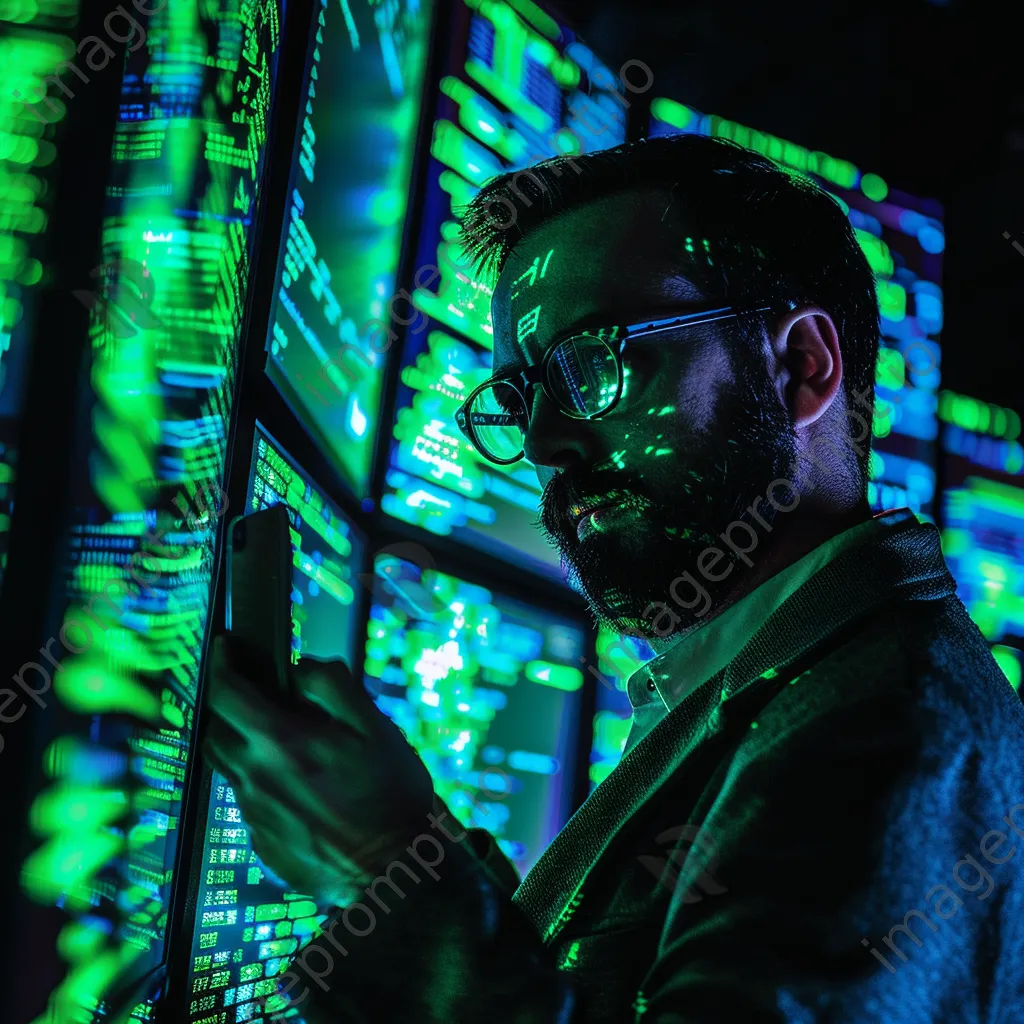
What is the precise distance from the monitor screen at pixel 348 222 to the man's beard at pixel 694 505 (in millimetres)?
480

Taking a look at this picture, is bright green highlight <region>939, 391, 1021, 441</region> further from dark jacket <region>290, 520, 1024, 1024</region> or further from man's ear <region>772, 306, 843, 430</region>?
dark jacket <region>290, 520, 1024, 1024</region>

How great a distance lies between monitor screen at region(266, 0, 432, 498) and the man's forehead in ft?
1.01

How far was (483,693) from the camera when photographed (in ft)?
7.27

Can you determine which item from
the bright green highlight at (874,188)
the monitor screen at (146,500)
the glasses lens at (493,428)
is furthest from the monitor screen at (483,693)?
the bright green highlight at (874,188)

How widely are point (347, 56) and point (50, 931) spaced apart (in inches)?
49.0

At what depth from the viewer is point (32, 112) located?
81 cm

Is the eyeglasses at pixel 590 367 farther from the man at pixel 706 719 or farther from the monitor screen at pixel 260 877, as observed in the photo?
the monitor screen at pixel 260 877

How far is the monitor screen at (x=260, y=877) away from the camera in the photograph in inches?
42.2

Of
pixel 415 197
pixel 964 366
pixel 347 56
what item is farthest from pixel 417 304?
pixel 964 366

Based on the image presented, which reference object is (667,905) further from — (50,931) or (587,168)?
(587,168)

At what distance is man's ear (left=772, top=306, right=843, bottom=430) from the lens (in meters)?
1.09

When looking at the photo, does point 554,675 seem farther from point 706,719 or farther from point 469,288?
point 706,719

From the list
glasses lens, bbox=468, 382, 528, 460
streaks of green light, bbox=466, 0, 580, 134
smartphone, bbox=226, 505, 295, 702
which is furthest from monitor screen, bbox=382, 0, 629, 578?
smartphone, bbox=226, 505, 295, 702

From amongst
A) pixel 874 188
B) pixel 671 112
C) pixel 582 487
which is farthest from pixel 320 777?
pixel 874 188
